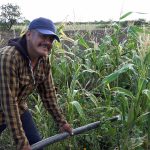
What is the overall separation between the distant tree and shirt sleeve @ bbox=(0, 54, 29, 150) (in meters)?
13.4

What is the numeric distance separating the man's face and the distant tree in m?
13.3

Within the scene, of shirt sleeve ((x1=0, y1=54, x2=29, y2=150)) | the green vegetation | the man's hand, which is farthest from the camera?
the green vegetation

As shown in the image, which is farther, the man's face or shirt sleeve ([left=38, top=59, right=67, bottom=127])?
shirt sleeve ([left=38, top=59, right=67, bottom=127])

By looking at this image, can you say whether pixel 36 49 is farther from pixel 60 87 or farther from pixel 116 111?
pixel 60 87

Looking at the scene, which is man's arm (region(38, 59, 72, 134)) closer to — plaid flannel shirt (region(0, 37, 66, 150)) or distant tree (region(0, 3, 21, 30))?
plaid flannel shirt (region(0, 37, 66, 150))

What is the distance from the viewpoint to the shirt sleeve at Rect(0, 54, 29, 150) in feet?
8.34

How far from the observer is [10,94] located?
102 inches

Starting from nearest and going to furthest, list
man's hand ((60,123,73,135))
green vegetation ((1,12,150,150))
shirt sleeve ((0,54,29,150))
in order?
1. shirt sleeve ((0,54,29,150))
2. man's hand ((60,123,73,135))
3. green vegetation ((1,12,150,150))

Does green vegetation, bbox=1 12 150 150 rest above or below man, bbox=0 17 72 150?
below

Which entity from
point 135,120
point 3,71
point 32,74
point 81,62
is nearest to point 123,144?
point 135,120

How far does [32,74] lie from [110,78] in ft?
2.70

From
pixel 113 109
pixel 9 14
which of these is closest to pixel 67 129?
pixel 113 109

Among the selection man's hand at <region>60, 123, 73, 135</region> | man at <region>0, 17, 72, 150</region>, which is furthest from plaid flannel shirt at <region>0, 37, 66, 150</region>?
man's hand at <region>60, 123, 73, 135</region>

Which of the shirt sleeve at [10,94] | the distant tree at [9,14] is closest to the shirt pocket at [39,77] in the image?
the shirt sleeve at [10,94]
